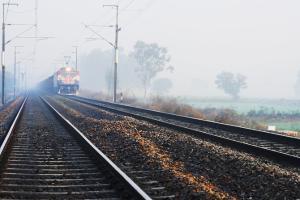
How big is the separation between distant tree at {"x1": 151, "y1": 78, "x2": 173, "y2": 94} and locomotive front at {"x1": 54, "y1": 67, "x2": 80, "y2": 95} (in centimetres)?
11056

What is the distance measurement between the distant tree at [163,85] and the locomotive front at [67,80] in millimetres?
110561

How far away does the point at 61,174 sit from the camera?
8.81 meters

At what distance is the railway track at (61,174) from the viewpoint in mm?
7052

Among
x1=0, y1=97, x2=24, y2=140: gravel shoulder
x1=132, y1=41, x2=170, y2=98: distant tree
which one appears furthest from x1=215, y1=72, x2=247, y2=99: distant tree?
Answer: x1=0, y1=97, x2=24, y2=140: gravel shoulder

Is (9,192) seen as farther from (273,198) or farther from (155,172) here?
(273,198)

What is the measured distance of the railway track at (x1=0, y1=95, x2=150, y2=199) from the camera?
7.05 m

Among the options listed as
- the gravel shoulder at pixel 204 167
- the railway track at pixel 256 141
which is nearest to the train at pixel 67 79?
the railway track at pixel 256 141

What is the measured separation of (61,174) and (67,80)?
55.1 meters

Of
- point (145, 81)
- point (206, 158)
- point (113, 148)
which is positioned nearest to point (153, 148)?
point (113, 148)

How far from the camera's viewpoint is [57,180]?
8.19 m

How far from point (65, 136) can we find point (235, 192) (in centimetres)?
916

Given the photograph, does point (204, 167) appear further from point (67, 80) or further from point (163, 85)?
point (163, 85)

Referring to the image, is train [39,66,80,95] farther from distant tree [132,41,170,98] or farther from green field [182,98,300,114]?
distant tree [132,41,170,98]

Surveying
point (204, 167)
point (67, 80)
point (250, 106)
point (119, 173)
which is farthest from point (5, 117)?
point (250, 106)
